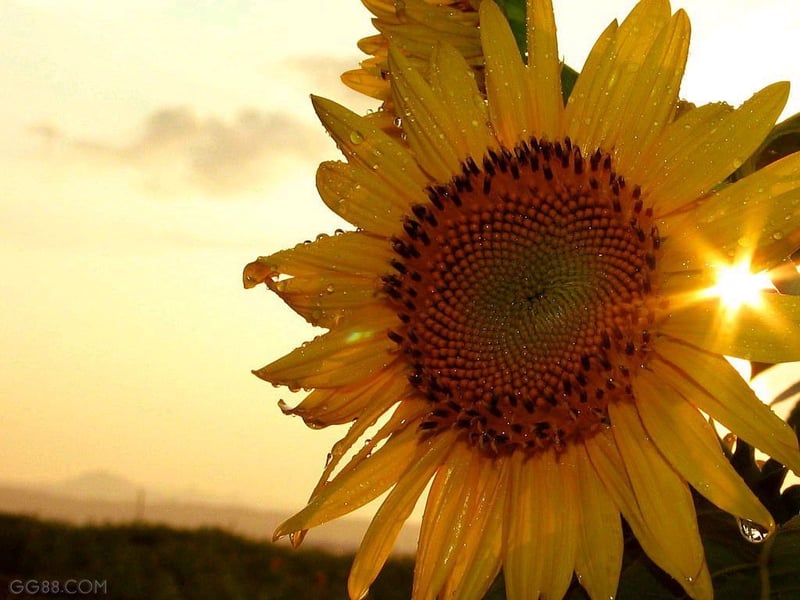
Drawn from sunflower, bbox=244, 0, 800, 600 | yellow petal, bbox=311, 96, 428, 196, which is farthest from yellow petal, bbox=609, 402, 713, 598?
yellow petal, bbox=311, 96, 428, 196

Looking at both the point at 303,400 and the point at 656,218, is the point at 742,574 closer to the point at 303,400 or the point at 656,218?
the point at 656,218

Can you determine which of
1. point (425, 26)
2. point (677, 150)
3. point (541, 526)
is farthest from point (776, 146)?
point (541, 526)

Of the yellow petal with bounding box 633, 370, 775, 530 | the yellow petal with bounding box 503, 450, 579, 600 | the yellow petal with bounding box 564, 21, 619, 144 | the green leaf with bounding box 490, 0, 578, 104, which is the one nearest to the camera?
the yellow petal with bounding box 633, 370, 775, 530

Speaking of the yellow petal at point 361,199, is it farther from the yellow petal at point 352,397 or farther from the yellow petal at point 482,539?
the yellow petal at point 482,539

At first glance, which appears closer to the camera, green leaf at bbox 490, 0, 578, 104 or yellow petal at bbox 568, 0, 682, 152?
yellow petal at bbox 568, 0, 682, 152

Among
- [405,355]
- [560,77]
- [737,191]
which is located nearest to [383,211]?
[405,355]

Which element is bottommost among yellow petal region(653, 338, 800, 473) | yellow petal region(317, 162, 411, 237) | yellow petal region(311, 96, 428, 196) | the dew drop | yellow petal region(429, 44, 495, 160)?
the dew drop

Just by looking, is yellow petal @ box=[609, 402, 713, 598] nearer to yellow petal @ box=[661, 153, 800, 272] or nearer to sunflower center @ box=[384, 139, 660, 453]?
sunflower center @ box=[384, 139, 660, 453]
